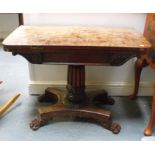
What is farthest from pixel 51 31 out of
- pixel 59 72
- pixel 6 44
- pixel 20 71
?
pixel 20 71

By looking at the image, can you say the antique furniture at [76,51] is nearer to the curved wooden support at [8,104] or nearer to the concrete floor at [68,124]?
the concrete floor at [68,124]

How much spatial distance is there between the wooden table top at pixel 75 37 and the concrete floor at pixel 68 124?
569 mm

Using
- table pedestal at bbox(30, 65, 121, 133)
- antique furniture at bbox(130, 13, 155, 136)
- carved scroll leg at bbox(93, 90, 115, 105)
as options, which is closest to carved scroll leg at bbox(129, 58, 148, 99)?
antique furniture at bbox(130, 13, 155, 136)

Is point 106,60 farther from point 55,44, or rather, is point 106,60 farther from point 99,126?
point 99,126

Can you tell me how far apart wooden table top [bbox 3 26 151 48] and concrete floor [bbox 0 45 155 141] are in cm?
57

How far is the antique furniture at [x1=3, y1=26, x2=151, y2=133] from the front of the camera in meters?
1.16

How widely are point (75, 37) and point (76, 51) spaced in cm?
15

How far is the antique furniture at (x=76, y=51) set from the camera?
1.16m

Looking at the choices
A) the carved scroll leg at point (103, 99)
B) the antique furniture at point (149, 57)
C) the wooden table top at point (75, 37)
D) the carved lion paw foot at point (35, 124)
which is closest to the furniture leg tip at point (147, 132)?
the antique furniture at point (149, 57)

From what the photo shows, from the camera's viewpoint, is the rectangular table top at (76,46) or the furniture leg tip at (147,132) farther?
the furniture leg tip at (147,132)

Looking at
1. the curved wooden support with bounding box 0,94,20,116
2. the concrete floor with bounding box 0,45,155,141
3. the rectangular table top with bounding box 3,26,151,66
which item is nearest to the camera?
the rectangular table top with bounding box 3,26,151,66

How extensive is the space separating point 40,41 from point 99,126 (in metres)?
0.68

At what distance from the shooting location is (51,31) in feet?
4.64

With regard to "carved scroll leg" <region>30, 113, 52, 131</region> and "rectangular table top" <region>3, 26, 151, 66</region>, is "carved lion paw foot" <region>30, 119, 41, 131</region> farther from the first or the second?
"rectangular table top" <region>3, 26, 151, 66</region>
